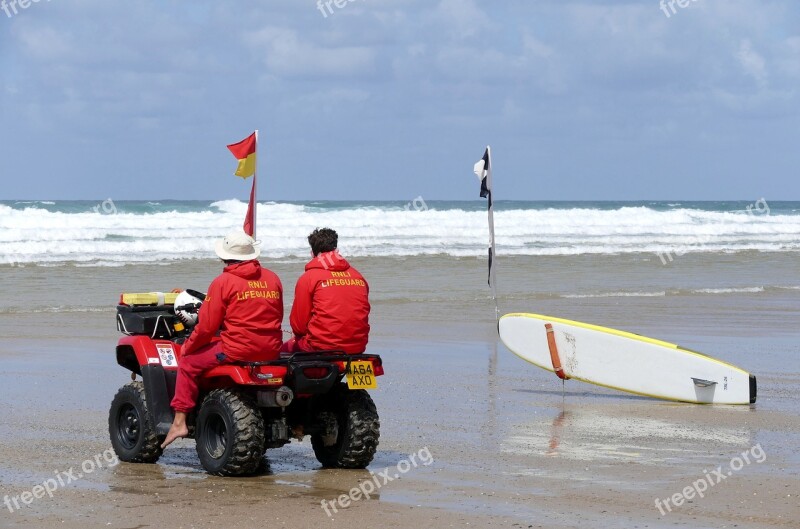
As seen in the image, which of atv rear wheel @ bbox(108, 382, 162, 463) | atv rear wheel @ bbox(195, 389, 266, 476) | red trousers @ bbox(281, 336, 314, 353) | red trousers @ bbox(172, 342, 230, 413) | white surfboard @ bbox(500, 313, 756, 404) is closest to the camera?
atv rear wheel @ bbox(195, 389, 266, 476)

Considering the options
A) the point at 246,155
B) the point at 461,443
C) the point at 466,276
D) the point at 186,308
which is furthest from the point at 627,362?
the point at 466,276

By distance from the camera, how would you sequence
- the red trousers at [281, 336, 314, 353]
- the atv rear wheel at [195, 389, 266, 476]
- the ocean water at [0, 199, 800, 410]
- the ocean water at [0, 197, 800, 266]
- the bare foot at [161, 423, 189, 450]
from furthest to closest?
the ocean water at [0, 197, 800, 266]
the ocean water at [0, 199, 800, 410]
the red trousers at [281, 336, 314, 353]
the bare foot at [161, 423, 189, 450]
the atv rear wheel at [195, 389, 266, 476]

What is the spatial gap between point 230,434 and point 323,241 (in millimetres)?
1317

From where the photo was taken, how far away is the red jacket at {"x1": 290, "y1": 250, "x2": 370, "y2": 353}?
680 cm

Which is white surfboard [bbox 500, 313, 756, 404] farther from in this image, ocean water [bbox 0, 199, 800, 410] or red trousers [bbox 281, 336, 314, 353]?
red trousers [bbox 281, 336, 314, 353]

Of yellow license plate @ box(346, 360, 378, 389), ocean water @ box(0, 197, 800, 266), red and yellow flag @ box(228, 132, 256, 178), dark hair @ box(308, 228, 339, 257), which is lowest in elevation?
yellow license plate @ box(346, 360, 378, 389)

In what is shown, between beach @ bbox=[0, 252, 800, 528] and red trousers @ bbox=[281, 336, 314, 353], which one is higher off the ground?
red trousers @ bbox=[281, 336, 314, 353]

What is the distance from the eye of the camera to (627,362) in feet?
33.4

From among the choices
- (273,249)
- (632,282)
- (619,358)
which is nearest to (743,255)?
(632,282)

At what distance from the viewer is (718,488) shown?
6.31 m

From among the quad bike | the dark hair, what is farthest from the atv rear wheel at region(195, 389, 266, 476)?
the dark hair

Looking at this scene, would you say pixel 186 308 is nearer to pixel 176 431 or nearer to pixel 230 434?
pixel 176 431

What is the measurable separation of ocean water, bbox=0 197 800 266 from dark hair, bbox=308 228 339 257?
2009 centimetres

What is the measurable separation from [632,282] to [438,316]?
25.1ft
